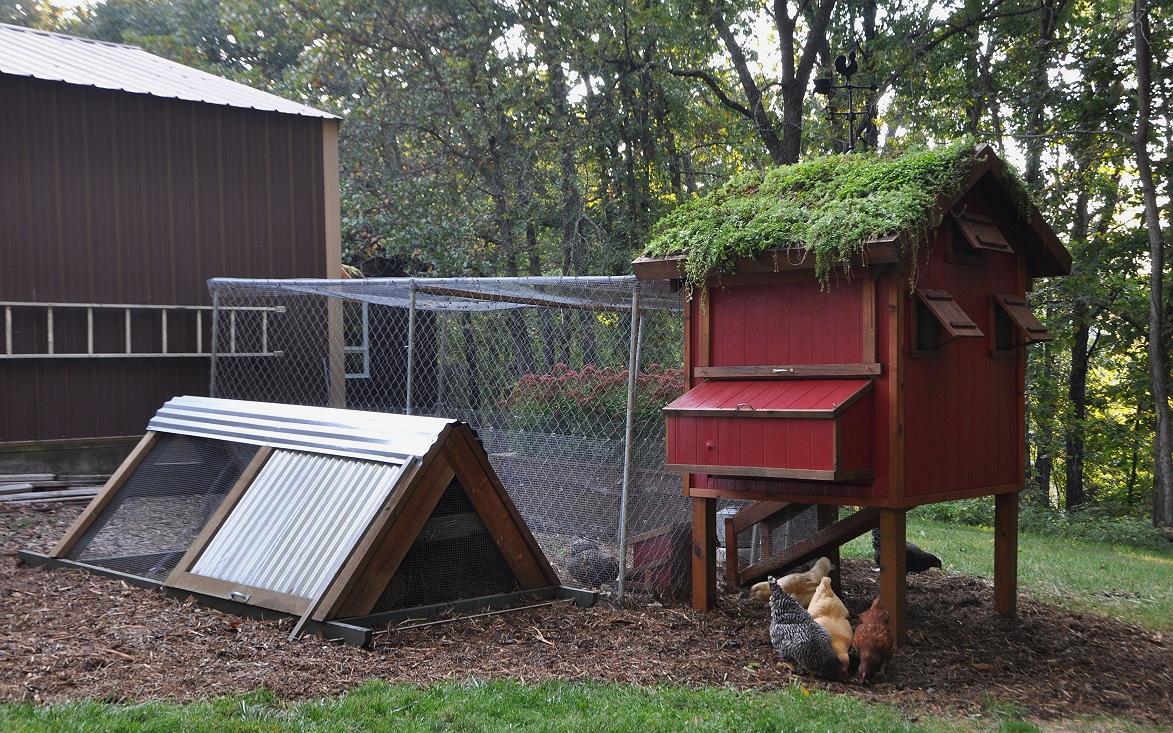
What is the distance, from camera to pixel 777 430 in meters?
5.51

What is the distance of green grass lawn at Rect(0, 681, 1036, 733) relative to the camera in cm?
390

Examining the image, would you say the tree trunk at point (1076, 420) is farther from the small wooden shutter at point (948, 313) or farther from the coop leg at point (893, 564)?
the coop leg at point (893, 564)

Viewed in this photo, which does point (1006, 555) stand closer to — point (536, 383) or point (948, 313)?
point (948, 313)

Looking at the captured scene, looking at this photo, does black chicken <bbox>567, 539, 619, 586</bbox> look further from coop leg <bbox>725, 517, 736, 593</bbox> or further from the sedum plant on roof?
the sedum plant on roof

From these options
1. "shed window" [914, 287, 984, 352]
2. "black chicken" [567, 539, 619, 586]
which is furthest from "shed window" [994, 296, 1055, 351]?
"black chicken" [567, 539, 619, 586]

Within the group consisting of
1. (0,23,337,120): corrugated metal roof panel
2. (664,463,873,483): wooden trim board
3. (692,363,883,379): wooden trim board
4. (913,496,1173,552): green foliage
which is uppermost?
(0,23,337,120): corrugated metal roof panel

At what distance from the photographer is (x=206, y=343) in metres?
11.1

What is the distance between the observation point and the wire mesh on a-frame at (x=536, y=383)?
6.80 metres

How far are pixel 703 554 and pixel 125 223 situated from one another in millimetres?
7072

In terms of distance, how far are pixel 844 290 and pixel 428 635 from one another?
2.84 meters

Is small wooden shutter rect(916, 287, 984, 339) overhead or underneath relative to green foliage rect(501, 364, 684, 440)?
overhead

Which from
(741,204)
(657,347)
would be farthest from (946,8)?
(741,204)

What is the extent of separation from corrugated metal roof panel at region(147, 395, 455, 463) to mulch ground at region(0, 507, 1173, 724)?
40.9 inches

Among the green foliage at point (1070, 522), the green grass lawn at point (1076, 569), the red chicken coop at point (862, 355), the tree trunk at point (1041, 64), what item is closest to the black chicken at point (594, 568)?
the red chicken coop at point (862, 355)
